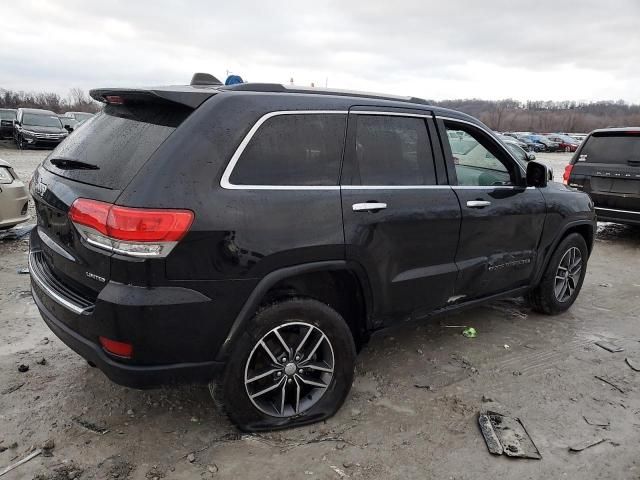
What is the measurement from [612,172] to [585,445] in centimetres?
595

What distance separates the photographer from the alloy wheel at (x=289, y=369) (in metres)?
2.78

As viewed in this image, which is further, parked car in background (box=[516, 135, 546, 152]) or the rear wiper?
parked car in background (box=[516, 135, 546, 152])

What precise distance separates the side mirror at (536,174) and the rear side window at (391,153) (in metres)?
1.19

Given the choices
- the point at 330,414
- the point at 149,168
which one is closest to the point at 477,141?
the point at 330,414

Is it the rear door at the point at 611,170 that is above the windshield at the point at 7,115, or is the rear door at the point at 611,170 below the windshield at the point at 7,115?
above

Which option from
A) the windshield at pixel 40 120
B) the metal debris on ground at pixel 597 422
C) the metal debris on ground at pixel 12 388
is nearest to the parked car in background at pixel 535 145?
the windshield at pixel 40 120

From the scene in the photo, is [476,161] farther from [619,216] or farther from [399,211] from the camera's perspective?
[619,216]

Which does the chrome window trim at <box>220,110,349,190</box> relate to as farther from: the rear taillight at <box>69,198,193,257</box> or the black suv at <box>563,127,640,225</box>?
the black suv at <box>563,127,640,225</box>

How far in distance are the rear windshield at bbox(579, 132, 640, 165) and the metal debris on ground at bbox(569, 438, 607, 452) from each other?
5.88 meters

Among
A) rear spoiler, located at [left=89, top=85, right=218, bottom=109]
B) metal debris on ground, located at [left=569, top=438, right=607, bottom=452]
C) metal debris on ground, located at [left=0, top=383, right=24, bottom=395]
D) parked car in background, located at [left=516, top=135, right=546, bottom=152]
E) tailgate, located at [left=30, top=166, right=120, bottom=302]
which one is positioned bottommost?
parked car in background, located at [left=516, top=135, right=546, bottom=152]

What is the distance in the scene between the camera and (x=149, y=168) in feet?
7.81

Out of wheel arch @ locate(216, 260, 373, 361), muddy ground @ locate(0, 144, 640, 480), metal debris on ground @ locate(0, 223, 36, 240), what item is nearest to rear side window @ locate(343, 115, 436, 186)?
wheel arch @ locate(216, 260, 373, 361)

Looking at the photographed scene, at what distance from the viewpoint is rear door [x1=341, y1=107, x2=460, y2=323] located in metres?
2.97

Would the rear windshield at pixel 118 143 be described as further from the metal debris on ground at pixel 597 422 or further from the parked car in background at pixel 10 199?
the parked car in background at pixel 10 199
